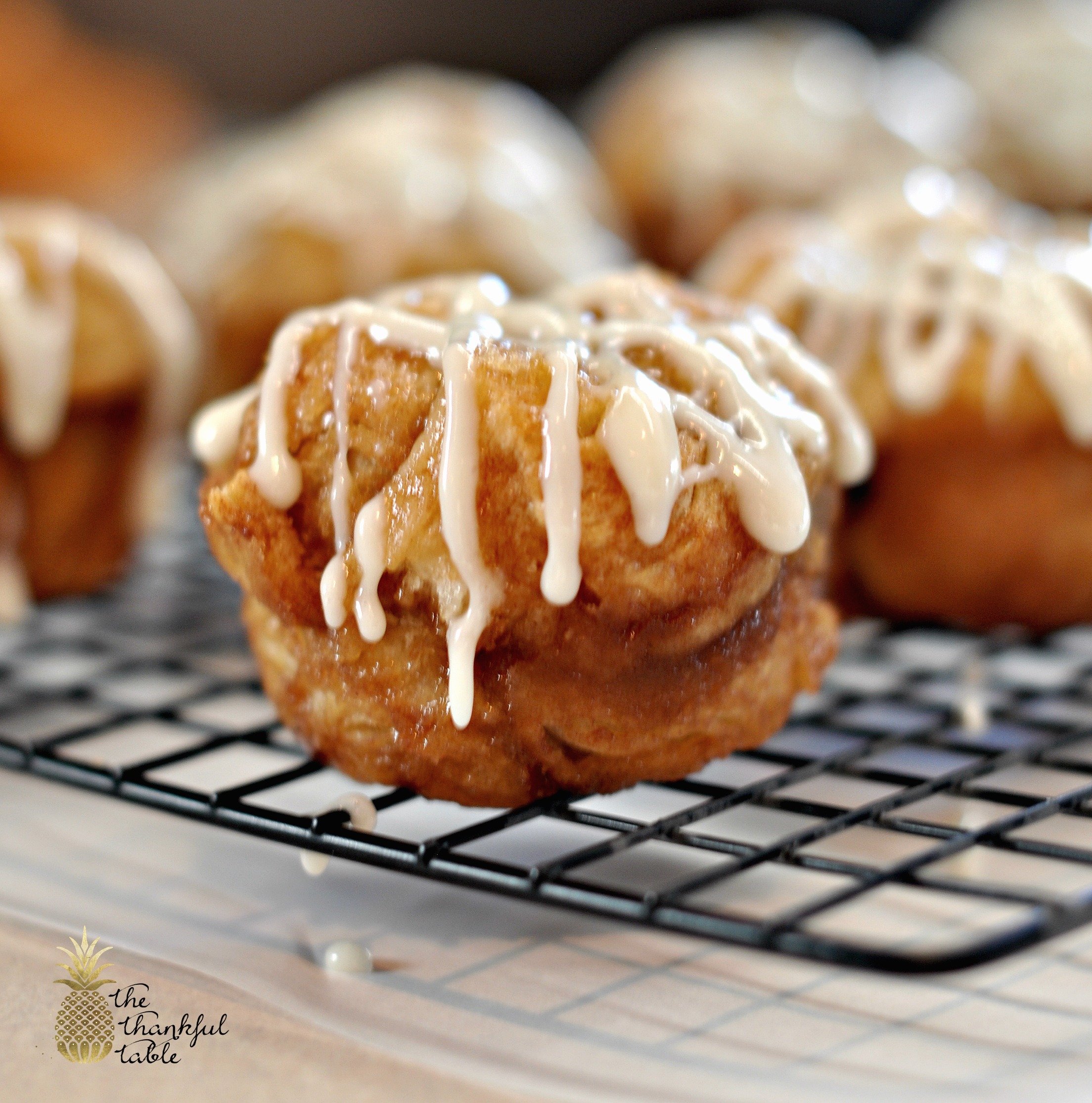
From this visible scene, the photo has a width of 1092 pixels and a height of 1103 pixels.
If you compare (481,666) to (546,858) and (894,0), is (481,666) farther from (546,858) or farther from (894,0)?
(894,0)

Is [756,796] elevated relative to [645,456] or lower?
lower

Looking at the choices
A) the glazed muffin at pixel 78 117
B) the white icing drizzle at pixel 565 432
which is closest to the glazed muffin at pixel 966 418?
the white icing drizzle at pixel 565 432

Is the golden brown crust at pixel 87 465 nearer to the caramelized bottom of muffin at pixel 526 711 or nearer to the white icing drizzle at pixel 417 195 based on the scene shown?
the white icing drizzle at pixel 417 195

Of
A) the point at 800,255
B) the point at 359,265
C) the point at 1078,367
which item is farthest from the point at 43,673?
the point at 1078,367

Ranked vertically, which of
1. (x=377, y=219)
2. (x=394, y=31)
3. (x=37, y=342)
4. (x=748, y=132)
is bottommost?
(x=37, y=342)

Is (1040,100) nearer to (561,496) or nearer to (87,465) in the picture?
(87,465)

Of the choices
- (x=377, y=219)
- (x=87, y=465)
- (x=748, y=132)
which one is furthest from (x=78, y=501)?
(x=748, y=132)

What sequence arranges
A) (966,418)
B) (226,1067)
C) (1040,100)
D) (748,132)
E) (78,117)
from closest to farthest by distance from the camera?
(226,1067) < (966,418) < (748,132) < (1040,100) < (78,117)

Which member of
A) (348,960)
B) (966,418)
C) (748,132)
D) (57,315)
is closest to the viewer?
(348,960)
